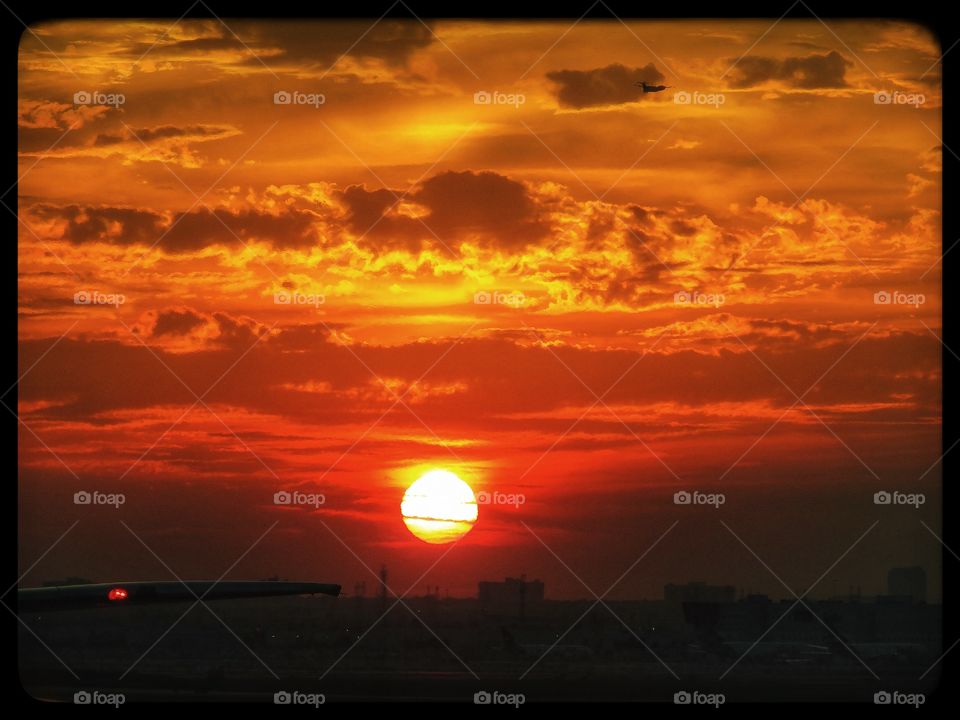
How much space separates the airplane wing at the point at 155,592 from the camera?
746cm

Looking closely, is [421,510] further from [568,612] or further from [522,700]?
[568,612]

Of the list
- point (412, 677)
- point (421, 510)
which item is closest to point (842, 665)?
point (412, 677)

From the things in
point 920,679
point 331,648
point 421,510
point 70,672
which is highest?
point 331,648

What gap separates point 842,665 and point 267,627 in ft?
34.2

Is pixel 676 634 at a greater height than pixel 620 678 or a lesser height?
greater

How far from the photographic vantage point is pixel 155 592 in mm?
7512

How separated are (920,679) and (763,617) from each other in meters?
17.4

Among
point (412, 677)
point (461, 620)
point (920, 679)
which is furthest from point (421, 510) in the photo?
point (461, 620)

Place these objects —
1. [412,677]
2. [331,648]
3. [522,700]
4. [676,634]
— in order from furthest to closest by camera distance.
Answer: [676,634], [331,648], [412,677], [522,700]

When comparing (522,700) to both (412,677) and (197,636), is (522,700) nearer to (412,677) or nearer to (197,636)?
(412,677)

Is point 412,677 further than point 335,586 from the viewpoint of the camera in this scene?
Yes

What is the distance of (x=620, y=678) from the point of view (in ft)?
44.7

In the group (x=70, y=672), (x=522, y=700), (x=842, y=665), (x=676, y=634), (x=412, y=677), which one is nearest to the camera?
(x=522, y=700)

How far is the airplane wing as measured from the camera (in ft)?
24.5
